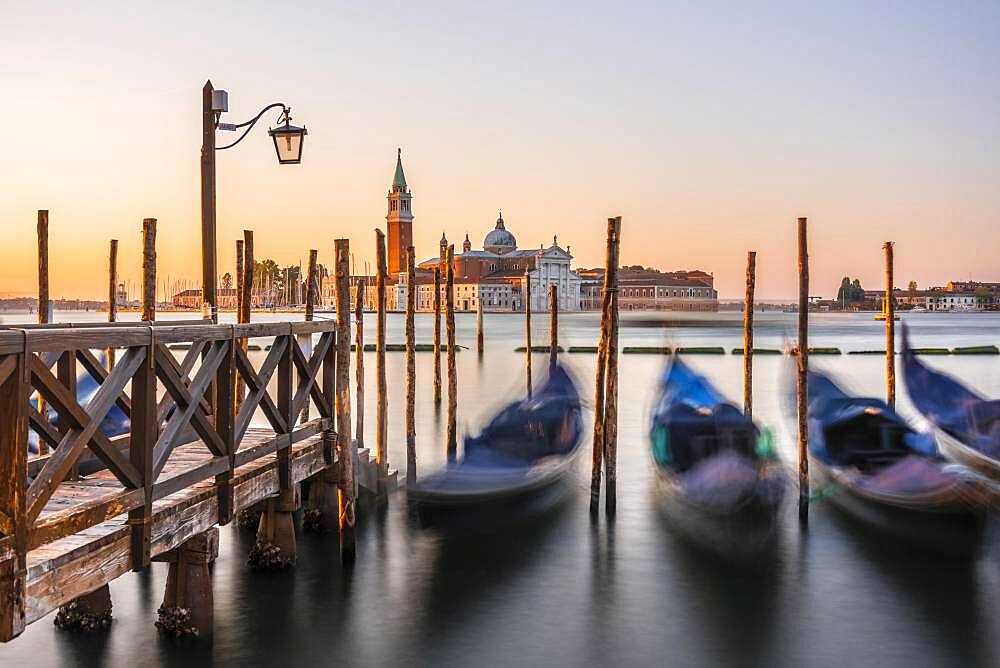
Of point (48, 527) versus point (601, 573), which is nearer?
point (48, 527)

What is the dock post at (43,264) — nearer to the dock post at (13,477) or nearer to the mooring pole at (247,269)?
the mooring pole at (247,269)

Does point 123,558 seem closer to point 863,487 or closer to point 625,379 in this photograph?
point 863,487

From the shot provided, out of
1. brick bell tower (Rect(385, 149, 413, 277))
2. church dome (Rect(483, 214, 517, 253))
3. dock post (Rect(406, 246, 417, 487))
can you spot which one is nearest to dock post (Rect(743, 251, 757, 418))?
dock post (Rect(406, 246, 417, 487))

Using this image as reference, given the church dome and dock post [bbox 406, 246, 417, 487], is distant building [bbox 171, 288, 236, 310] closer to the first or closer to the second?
the church dome

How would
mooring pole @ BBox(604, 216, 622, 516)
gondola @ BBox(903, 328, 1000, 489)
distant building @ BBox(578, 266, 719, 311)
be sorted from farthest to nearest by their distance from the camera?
distant building @ BBox(578, 266, 719, 311) → gondola @ BBox(903, 328, 1000, 489) → mooring pole @ BBox(604, 216, 622, 516)

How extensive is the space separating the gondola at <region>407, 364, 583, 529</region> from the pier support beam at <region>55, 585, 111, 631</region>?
272 cm

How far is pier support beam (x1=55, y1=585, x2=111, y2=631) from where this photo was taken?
5.14 m

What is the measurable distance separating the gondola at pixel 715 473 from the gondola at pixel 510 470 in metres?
0.85

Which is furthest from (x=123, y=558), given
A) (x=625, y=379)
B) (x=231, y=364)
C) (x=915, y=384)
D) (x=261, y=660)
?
(x=625, y=379)

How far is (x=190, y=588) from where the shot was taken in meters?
4.80

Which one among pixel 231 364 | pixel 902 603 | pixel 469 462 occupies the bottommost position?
pixel 902 603

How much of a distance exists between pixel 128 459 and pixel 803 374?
16.8 feet

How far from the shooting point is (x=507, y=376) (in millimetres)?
26719

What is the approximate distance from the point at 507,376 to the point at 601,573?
19.7 meters
